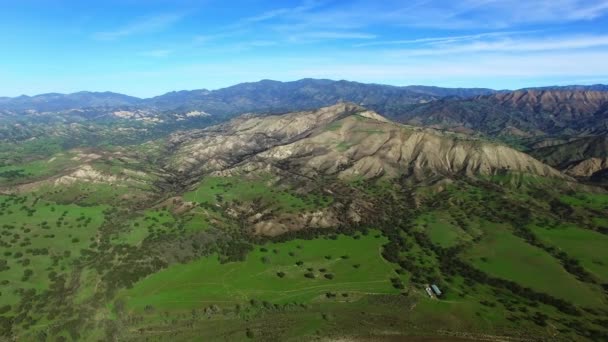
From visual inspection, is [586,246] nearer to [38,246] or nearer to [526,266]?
[526,266]

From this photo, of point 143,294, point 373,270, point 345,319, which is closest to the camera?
point 345,319

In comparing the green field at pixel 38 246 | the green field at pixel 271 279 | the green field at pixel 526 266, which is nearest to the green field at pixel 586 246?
the green field at pixel 526 266

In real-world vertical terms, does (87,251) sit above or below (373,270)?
above

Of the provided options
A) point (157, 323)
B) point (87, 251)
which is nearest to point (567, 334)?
point (157, 323)

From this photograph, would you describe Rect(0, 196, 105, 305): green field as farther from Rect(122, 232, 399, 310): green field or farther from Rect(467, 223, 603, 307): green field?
A: Rect(467, 223, 603, 307): green field

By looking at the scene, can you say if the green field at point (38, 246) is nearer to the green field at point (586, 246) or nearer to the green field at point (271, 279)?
the green field at point (271, 279)

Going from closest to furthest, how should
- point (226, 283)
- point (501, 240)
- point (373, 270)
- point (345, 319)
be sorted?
point (345, 319) → point (226, 283) → point (373, 270) → point (501, 240)

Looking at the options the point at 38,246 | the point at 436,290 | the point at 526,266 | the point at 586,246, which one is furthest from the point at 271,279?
the point at 586,246

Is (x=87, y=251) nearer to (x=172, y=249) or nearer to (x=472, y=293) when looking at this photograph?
(x=172, y=249)
